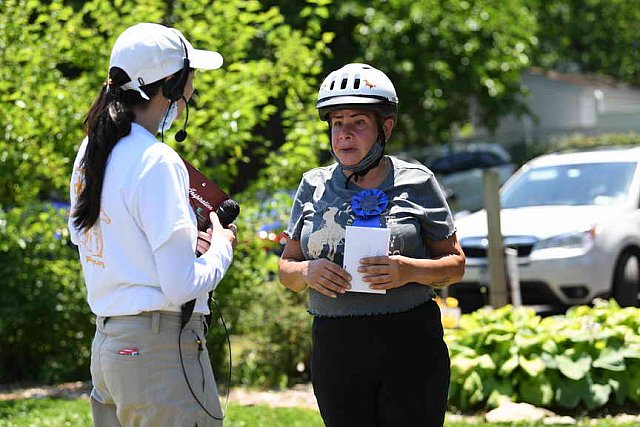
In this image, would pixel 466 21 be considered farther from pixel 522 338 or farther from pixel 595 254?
pixel 522 338

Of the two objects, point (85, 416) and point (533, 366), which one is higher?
point (533, 366)

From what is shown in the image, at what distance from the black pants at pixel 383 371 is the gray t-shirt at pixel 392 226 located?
0.15 feet

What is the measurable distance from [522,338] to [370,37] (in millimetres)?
9935

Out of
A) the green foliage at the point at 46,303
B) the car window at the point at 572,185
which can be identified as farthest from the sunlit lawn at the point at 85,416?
the car window at the point at 572,185

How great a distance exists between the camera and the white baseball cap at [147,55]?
3.32 metres

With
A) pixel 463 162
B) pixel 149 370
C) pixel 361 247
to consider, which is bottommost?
pixel 149 370

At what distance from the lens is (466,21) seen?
1673 centimetres

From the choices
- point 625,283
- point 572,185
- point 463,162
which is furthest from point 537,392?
point 463,162

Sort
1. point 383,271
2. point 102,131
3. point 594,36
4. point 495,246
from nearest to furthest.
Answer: point 102,131 < point 383,271 < point 495,246 < point 594,36

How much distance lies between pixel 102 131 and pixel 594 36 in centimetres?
4154

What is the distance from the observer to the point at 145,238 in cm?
319

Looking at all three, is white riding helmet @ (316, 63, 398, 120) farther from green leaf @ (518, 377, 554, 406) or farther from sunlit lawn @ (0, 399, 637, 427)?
green leaf @ (518, 377, 554, 406)

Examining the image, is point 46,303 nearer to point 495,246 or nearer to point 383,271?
point 495,246

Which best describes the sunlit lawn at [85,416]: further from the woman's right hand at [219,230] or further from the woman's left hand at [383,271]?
the woman's right hand at [219,230]
